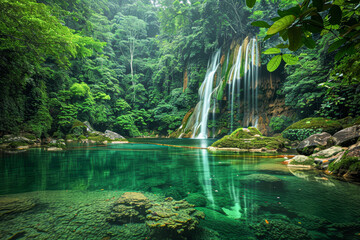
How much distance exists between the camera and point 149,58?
2894cm

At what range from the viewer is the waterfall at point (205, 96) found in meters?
18.3

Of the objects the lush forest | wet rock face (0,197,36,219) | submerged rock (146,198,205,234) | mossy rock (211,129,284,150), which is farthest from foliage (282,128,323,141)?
wet rock face (0,197,36,219)

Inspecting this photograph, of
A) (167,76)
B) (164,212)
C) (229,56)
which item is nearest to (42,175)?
(164,212)

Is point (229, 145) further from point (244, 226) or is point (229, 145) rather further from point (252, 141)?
point (244, 226)

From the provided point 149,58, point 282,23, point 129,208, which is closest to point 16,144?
point 129,208

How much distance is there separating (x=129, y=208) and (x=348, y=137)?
592cm

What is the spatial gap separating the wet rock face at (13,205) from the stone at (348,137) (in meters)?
6.81

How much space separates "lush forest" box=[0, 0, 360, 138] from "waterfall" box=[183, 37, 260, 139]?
1.61 metres

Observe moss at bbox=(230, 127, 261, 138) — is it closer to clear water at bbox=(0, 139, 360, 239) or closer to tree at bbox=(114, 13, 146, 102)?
clear water at bbox=(0, 139, 360, 239)

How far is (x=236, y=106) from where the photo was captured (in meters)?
17.7

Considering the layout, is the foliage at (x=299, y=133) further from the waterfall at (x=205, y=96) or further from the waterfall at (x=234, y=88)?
the waterfall at (x=205, y=96)

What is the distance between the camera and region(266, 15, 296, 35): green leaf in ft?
1.91

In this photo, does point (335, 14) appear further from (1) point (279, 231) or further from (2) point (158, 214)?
(2) point (158, 214)

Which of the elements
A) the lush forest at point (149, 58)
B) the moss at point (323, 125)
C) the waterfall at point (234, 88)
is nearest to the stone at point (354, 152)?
the lush forest at point (149, 58)
